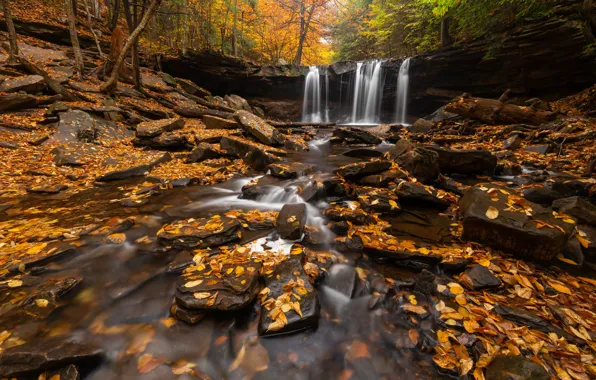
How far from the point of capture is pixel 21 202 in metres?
4.43

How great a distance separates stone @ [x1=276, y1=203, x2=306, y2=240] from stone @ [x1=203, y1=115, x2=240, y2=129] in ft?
27.4

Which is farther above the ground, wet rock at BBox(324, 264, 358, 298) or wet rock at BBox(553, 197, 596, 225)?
wet rock at BBox(553, 197, 596, 225)

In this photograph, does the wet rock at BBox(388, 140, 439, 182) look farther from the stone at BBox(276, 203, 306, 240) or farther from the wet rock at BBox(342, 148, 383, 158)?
the stone at BBox(276, 203, 306, 240)

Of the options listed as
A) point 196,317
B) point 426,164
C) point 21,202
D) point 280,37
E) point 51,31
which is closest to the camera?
point 196,317

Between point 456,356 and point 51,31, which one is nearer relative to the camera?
point 456,356

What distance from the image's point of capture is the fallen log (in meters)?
9.91

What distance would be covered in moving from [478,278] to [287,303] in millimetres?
2252

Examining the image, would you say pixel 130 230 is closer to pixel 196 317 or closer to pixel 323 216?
pixel 196 317

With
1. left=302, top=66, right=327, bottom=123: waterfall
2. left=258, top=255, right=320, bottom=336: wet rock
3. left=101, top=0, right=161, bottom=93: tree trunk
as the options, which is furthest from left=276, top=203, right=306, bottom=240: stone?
left=302, top=66, right=327, bottom=123: waterfall

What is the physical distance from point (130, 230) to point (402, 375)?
403 centimetres

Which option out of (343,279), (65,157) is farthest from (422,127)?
(65,157)

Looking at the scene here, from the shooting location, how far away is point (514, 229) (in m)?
3.09

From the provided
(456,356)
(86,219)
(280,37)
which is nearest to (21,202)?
(86,219)

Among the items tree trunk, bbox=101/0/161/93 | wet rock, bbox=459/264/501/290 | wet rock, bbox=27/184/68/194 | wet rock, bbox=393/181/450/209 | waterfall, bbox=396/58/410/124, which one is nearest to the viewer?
wet rock, bbox=459/264/501/290
